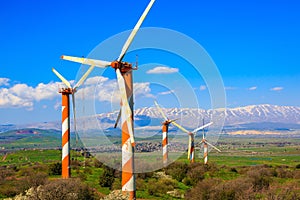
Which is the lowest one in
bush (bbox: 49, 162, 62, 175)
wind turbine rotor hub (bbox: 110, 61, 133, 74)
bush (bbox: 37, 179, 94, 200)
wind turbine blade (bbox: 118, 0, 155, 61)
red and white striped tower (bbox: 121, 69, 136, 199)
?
bush (bbox: 49, 162, 62, 175)

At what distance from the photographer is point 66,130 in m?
40.6

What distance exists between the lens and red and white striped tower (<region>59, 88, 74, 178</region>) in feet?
131

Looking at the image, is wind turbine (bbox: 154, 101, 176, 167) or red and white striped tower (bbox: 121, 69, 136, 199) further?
wind turbine (bbox: 154, 101, 176, 167)

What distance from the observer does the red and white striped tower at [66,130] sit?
39969 mm

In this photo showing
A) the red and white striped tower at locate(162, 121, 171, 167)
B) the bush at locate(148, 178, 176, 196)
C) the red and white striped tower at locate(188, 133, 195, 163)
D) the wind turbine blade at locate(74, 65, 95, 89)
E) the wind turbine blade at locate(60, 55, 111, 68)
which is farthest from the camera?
the red and white striped tower at locate(188, 133, 195, 163)

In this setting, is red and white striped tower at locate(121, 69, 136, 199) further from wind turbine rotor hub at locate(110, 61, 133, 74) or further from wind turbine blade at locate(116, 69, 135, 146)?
wind turbine rotor hub at locate(110, 61, 133, 74)

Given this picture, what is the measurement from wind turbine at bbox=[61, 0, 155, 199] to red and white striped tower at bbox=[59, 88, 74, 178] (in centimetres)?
1182

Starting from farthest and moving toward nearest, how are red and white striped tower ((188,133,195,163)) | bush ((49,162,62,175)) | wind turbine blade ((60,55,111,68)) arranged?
red and white striped tower ((188,133,195,163)) → bush ((49,162,62,175)) → wind turbine blade ((60,55,111,68))

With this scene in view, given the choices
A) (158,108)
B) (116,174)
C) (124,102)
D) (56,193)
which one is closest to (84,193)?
(56,193)

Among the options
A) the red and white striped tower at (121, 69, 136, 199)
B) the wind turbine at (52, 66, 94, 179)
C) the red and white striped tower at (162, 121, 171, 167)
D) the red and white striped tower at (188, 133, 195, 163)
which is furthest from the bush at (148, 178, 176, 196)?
the red and white striped tower at (188, 133, 195, 163)

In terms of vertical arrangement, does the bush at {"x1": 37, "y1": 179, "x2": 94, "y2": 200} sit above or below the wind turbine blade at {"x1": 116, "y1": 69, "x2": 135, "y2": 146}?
below

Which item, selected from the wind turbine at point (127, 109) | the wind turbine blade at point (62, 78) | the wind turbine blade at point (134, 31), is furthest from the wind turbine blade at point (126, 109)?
the wind turbine blade at point (62, 78)

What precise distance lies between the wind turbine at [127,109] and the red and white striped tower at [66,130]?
1182cm

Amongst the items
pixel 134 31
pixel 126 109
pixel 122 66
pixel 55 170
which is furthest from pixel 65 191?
pixel 55 170
